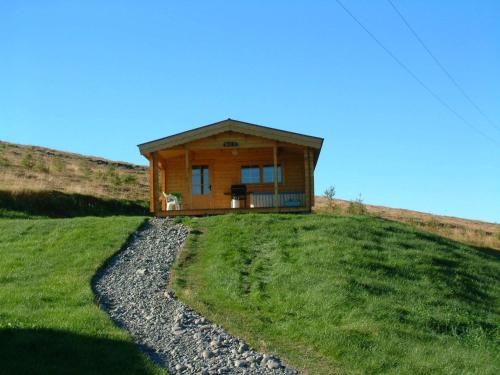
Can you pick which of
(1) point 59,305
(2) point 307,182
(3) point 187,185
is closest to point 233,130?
(3) point 187,185

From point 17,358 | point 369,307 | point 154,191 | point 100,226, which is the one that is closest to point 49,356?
point 17,358

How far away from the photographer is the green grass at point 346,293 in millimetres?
11594

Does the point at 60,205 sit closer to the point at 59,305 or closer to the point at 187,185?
the point at 187,185

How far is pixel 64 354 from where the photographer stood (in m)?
9.93

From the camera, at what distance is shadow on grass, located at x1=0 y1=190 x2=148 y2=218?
32.4 metres

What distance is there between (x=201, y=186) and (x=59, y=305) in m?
17.6

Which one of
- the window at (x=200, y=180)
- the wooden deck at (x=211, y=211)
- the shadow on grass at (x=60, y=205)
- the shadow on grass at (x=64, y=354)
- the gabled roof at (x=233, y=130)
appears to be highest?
the gabled roof at (x=233, y=130)

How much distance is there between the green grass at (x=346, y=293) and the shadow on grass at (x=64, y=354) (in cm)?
242

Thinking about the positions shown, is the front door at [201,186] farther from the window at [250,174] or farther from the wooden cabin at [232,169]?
the window at [250,174]

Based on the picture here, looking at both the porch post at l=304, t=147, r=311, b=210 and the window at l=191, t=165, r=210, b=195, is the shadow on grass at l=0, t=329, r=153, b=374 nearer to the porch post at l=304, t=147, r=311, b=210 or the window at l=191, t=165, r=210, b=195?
the porch post at l=304, t=147, r=311, b=210

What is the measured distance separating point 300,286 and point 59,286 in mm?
5155

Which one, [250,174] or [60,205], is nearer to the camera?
[250,174]

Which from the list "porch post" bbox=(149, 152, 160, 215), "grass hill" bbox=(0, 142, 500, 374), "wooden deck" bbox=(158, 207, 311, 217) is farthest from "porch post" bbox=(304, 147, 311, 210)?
"porch post" bbox=(149, 152, 160, 215)

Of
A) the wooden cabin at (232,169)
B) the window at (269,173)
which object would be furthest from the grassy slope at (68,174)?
the window at (269,173)
